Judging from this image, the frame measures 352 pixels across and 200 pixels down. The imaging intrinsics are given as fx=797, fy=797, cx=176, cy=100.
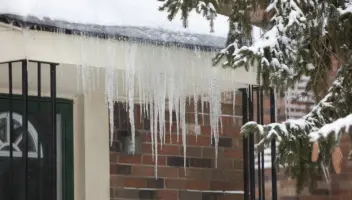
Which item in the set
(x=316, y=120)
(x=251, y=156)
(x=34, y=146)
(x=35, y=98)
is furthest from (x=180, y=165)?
(x=316, y=120)

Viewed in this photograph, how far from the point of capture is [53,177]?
16.3 ft

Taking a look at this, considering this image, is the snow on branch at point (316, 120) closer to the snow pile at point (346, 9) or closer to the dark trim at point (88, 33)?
the snow pile at point (346, 9)

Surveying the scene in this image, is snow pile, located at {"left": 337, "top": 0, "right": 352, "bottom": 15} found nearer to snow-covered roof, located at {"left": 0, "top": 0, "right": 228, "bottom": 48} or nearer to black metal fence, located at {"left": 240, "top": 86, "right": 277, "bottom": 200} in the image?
snow-covered roof, located at {"left": 0, "top": 0, "right": 228, "bottom": 48}

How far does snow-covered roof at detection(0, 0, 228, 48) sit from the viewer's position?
181 inches

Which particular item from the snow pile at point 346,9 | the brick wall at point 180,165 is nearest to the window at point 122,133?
the brick wall at point 180,165

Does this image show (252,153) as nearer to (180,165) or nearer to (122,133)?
(180,165)

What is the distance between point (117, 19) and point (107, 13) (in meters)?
0.07

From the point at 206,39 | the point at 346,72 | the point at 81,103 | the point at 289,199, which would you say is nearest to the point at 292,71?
the point at 346,72

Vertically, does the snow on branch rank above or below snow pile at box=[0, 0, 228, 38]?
below

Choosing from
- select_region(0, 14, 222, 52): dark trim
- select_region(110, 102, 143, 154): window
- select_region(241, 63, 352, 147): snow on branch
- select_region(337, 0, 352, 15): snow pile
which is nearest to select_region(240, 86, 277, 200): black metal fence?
select_region(0, 14, 222, 52): dark trim

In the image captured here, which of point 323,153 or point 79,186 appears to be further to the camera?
point 79,186

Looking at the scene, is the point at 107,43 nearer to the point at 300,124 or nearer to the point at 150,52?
the point at 150,52

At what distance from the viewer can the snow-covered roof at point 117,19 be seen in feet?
15.1

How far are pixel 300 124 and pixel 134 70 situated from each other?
137cm
